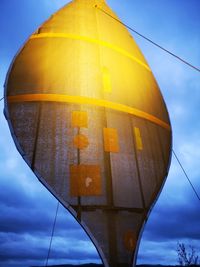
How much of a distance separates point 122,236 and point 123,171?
43.8 inches

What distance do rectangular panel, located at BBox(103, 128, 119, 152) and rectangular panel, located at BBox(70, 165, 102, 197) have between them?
50cm

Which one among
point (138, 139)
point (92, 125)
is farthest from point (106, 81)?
point (138, 139)

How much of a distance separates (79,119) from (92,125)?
0.84 feet

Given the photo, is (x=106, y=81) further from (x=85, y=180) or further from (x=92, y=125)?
(x=85, y=180)

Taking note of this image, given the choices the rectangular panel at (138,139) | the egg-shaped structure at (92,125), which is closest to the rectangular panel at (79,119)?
the egg-shaped structure at (92,125)

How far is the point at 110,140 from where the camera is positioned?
5.42 meters

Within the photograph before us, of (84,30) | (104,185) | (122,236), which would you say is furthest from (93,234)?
(84,30)

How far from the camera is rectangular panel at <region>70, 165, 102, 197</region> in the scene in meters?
4.67

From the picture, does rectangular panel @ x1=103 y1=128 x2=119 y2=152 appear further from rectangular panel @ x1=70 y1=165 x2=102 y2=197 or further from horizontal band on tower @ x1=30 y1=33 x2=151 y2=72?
horizontal band on tower @ x1=30 y1=33 x2=151 y2=72

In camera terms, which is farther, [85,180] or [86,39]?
[86,39]

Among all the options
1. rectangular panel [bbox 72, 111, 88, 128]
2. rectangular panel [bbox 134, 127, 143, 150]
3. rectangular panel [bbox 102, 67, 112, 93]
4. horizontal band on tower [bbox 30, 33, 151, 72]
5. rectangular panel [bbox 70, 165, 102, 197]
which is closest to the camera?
rectangular panel [bbox 70, 165, 102, 197]

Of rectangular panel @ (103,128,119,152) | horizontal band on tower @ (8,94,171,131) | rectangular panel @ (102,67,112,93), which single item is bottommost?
rectangular panel @ (103,128,119,152)

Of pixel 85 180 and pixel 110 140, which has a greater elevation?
pixel 110 140

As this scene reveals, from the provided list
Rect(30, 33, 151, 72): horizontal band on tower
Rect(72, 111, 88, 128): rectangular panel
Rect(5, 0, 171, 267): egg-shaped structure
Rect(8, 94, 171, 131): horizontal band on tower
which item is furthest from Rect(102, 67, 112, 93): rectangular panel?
Rect(72, 111, 88, 128): rectangular panel
